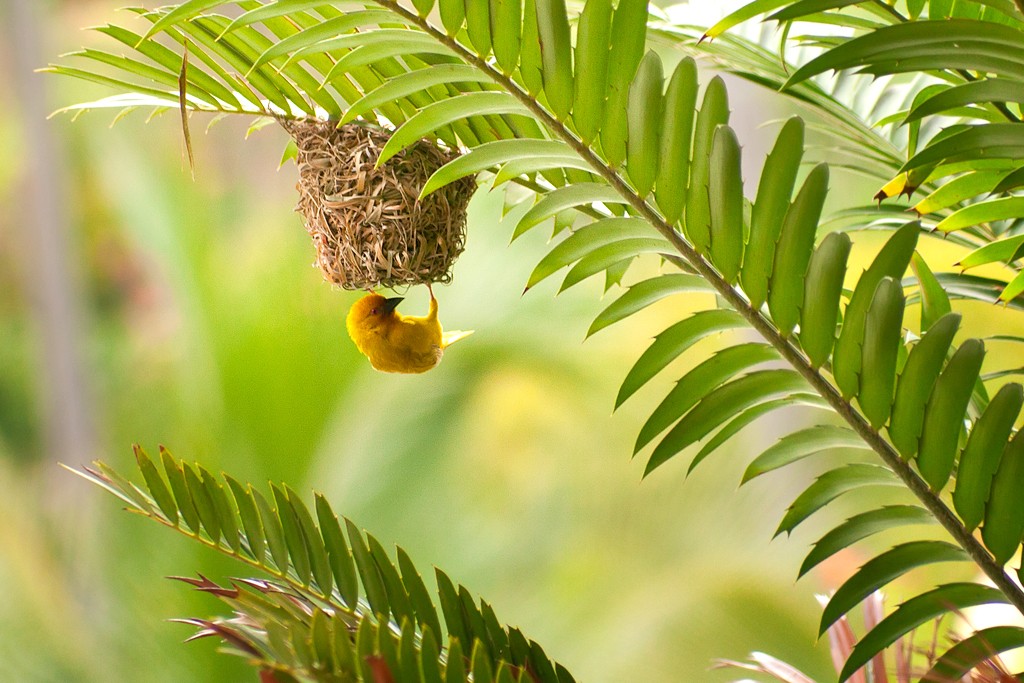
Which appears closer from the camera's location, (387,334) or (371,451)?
(387,334)

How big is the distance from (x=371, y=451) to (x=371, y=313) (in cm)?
102

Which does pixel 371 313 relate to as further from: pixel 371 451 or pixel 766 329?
pixel 371 451

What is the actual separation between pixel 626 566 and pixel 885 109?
4.36 ft

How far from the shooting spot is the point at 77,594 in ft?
4.96

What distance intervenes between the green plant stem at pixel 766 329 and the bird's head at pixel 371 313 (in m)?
0.21

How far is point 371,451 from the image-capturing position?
1659mm

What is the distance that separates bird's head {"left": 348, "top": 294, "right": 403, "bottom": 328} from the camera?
677 millimetres

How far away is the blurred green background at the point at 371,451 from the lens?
4.74ft

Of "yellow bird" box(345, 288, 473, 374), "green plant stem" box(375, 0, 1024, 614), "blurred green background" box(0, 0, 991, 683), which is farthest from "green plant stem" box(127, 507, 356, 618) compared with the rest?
"blurred green background" box(0, 0, 991, 683)

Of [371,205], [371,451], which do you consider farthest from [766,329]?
[371,451]

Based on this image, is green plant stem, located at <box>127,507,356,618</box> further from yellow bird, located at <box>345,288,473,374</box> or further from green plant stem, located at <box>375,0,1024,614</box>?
Answer: green plant stem, located at <box>375,0,1024,614</box>

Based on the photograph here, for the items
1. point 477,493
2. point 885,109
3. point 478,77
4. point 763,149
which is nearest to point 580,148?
point 478,77

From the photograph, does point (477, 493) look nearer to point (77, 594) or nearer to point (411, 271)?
point (77, 594)

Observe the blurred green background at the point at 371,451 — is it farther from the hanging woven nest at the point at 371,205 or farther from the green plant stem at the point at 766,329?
the green plant stem at the point at 766,329
